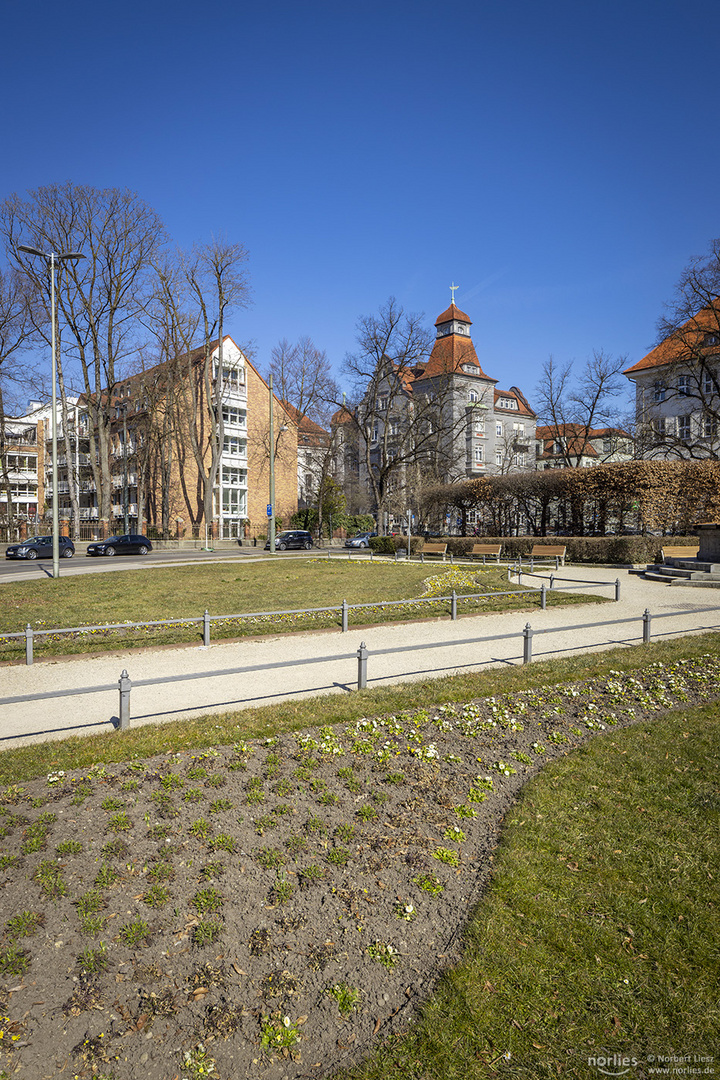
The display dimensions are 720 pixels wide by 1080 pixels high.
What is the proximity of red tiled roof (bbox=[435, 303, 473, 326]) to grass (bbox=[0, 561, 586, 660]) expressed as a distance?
61636 millimetres

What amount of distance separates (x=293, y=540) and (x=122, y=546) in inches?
518

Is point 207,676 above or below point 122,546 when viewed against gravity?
below

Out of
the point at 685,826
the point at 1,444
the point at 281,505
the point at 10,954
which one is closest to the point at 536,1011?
the point at 685,826

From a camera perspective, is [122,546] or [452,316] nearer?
[122,546]

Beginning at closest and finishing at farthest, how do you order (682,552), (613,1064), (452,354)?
(613,1064)
(682,552)
(452,354)

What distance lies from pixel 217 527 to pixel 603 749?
51166 mm

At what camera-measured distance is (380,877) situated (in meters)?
4.31

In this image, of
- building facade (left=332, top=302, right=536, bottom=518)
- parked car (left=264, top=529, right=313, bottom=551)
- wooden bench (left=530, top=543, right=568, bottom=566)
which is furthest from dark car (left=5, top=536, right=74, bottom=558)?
building facade (left=332, top=302, right=536, bottom=518)

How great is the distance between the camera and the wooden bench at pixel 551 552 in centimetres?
2706

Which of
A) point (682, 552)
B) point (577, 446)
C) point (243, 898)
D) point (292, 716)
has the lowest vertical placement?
point (243, 898)

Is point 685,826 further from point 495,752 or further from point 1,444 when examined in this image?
point 1,444

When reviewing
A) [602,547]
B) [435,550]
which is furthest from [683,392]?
[435,550]

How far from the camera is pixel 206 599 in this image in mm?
17125

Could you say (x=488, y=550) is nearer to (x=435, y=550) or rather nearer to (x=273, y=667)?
(x=435, y=550)
